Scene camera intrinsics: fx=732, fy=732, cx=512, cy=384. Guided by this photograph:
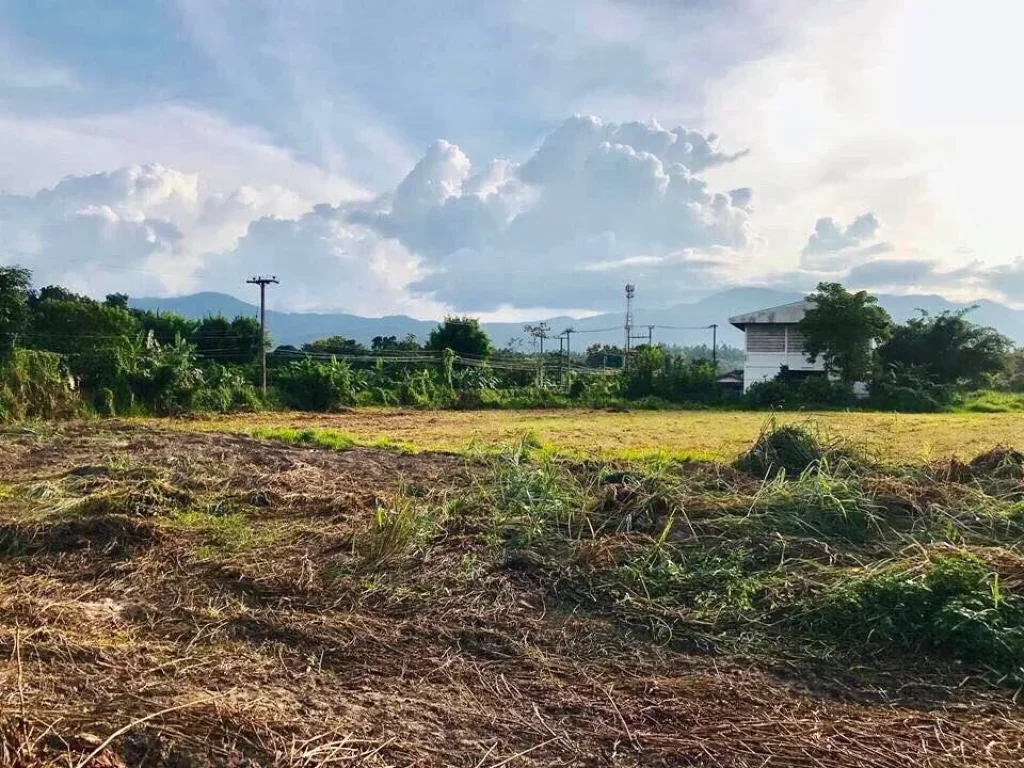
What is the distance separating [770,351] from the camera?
33906 mm

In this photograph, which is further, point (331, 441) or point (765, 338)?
point (765, 338)

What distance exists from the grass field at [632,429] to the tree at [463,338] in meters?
10.9

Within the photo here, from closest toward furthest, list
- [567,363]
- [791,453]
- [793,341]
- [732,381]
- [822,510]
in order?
[822,510], [791,453], [793,341], [732,381], [567,363]

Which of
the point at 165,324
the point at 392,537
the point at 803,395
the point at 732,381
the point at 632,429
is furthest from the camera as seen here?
the point at 165,324

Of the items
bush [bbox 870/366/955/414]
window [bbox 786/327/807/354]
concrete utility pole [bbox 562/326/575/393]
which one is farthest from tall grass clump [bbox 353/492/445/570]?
window [bbox 786/327/807/354]

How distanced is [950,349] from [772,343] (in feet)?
23.3

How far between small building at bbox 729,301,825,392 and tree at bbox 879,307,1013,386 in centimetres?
362

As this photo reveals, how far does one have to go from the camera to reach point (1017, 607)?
3951 mm

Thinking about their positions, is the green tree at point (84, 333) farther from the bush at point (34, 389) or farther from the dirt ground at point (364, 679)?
the dirt ground at point (364, 679)

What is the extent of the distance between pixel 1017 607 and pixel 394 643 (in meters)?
3.37

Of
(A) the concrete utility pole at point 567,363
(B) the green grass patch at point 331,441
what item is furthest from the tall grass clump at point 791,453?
(A) the concrete utility pole at point 567,363

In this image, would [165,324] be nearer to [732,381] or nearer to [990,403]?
[732,381]

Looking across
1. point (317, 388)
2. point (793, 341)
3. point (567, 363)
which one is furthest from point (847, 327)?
point (317, 388)

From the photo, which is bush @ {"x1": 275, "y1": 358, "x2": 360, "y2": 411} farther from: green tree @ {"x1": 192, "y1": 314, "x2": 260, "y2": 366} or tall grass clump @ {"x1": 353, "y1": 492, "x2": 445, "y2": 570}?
tall grass clump @ {"x1": 353, "y1": 492, "x2": 445, "y2": 570}
